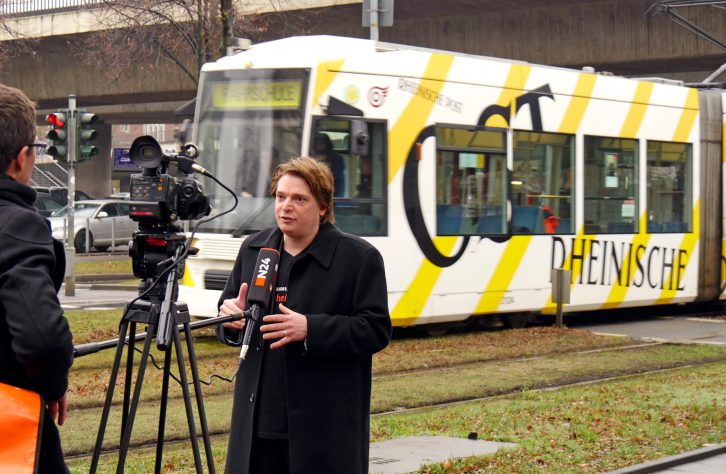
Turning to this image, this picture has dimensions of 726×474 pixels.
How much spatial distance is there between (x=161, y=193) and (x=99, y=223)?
33.4 meters

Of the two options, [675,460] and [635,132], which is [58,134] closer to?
[635,132]

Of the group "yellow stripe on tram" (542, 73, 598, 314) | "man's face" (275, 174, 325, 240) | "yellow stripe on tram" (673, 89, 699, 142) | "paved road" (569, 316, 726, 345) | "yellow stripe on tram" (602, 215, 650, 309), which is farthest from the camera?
"yellow stripe on tram" (673, 89, 699, 142)

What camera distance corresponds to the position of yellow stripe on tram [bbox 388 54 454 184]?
15.1 m

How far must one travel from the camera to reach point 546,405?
1027cm

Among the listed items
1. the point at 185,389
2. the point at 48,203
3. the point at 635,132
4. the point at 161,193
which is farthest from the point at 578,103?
the point at 48,203

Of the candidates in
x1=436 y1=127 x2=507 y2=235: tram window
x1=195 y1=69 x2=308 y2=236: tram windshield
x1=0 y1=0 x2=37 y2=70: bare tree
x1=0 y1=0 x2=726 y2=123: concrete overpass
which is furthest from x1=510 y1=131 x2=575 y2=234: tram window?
x1=0 y1=0 x2=37 y2=70: bare tree

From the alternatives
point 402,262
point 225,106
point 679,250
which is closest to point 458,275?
point 402,262

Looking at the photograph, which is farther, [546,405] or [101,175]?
[101,175]

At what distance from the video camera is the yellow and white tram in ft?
30.7

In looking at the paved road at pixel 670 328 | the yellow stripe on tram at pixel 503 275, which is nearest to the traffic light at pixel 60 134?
the yellow stripe on tram at pixel 503 275

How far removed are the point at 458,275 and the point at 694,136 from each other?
5.65 meters

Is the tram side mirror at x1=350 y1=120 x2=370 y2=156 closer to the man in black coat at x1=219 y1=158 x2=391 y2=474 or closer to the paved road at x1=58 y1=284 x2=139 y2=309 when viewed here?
the paved road at x1=58 y1=284 x2=139 y2=309

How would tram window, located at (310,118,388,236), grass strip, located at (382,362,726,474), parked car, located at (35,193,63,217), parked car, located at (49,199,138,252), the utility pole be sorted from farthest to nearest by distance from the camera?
1. parked car, located at (35,193,63,217)
2. parked car, located at (49,199,138,252)
3. the utility pole
4. tram window, located at (310,118,388,236)
5. grass strip, located at (382,362,726,474)

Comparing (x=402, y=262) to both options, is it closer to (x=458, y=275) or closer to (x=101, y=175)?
(x=458, y=275)
